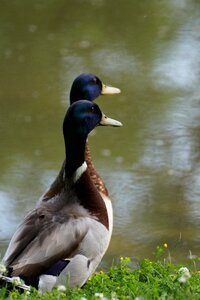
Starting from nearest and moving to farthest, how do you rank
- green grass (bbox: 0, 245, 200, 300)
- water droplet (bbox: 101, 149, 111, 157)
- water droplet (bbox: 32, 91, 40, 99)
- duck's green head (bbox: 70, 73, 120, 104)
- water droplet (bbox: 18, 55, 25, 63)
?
1. green grass (bbox: 0, 245, 200, 300)
2. duck's green head (bbox: 70, 73, 120, 104)
3. water droplet (bbox: 101, 149, 111, 157)
4. water droplet (bbox: 32, 91, 40, 99)
5. water droplet (bbox: 18, 55, 25, 63)

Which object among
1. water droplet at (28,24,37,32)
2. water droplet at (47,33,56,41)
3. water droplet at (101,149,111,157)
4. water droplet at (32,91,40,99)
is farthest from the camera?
water droplet at (28,24,37,32)

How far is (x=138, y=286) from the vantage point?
5.36 meters

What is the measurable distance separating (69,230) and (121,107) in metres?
4.19

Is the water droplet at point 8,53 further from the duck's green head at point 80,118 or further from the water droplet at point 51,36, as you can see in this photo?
the duck's green head at point 80,118

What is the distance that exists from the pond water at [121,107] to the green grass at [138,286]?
1.27 meters

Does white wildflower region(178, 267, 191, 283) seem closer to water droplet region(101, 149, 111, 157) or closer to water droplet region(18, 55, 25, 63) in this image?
water droplet region(101, 149, 111, 157)

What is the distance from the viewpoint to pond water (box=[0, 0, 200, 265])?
775 cm

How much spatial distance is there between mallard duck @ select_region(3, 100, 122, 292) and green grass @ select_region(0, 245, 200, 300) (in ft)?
0.41

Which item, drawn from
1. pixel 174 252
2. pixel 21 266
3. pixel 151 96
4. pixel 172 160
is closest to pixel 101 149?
pixel 172 160

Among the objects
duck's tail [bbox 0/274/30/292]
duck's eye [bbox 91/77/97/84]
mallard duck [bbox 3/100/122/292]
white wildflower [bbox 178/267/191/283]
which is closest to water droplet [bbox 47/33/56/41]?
duck's eye [bbox 91/77/97/84]

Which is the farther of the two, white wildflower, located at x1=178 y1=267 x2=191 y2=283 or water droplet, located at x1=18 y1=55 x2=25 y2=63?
water droplet, located at x1=18 y1=55 x2=25 y2=63

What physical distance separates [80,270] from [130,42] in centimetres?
605

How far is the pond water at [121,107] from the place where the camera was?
25.4 ft

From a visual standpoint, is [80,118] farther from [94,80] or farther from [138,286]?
[138,286]
